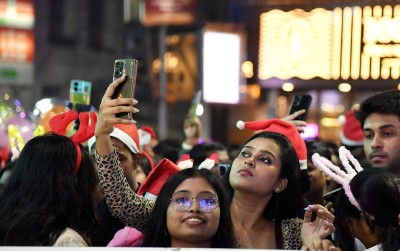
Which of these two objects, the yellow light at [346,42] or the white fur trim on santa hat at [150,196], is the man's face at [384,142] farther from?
the yellow light at [346,42]

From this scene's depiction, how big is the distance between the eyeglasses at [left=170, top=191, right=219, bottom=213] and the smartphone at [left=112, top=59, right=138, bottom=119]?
0.41 metres

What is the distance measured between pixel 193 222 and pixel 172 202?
0.52 feet

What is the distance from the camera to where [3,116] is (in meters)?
7.94

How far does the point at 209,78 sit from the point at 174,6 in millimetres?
2518

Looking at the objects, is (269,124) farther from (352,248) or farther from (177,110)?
(177,110)

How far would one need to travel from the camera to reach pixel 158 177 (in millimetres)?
4691

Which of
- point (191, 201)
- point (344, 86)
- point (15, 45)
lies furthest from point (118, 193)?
point (15, 45)

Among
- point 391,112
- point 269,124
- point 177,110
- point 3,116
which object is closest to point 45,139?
point 269,124

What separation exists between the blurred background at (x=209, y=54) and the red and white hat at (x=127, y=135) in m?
2.43

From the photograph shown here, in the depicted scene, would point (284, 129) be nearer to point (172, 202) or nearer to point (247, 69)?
point (172, 202)

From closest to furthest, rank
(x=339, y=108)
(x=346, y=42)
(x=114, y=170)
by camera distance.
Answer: (x=114, y=170)
(x=346, y=42)
(x=339, y=108)

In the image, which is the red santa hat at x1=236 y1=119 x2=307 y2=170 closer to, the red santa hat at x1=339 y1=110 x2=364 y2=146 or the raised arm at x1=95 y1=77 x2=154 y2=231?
the raised arm at x1=95 y1=77 x2=154 y2=231

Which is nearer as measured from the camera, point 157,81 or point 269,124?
point 269,124

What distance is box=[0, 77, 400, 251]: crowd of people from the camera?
12.9 ft
